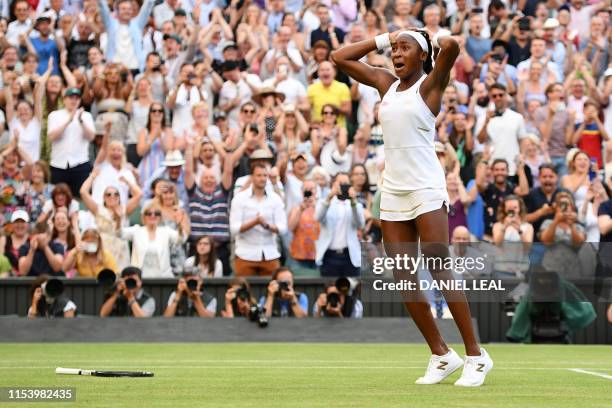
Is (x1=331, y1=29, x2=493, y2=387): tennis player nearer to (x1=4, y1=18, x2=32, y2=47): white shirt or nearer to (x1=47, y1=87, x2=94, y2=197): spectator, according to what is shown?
(x1=47, y1=87, x2=94, y2=197): spectator

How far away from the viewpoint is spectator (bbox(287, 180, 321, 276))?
17.0m

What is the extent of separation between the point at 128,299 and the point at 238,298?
1.27m

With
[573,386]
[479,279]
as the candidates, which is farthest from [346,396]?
[479,279]

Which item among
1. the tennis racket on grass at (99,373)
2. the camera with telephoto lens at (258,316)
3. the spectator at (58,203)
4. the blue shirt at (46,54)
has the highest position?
the blue shirt at (46,54)

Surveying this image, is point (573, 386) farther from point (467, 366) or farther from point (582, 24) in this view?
point (582, 24)

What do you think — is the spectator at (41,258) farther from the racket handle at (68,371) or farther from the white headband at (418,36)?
the white headband at (418,36)

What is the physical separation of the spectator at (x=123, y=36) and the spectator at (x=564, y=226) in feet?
23.7

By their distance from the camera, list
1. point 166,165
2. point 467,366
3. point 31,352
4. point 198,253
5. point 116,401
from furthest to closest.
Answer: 1. point 166,165
2. point 198,253
3. point 31,352
4. point 467,366
5. point 116,401

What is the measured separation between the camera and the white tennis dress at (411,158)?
27.7 ft

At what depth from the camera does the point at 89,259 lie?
1633 centimetres

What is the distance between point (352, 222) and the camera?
16609mm

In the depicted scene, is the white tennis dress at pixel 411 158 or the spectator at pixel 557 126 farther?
the spectator at pixel 557 126

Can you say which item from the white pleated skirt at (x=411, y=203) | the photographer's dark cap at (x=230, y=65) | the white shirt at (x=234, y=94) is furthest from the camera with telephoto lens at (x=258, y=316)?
the white pleated skirt at (x=411, y=203)

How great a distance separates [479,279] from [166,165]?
4.97m
